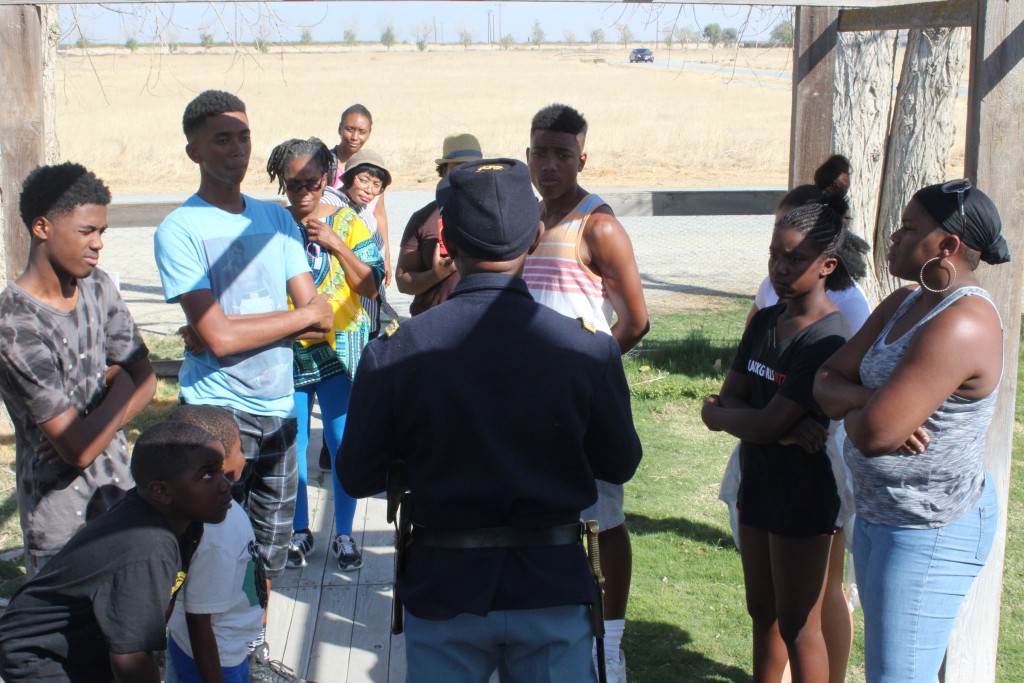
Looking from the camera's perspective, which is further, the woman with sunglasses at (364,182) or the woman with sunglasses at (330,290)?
the woman with sunglasses at (364,182)

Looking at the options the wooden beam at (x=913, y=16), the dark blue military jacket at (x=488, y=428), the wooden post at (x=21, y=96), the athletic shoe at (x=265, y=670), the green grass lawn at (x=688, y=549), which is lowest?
the green grass lawn at (x=688, y=549)

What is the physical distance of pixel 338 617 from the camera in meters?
4.19

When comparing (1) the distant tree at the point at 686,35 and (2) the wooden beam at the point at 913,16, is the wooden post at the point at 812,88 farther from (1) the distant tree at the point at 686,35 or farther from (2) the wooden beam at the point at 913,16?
(1) the distant tree at the point at 686,35

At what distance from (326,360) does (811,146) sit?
2630 millimetres

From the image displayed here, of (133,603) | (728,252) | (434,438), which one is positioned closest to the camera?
(434,438)

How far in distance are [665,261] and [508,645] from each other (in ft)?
37.4

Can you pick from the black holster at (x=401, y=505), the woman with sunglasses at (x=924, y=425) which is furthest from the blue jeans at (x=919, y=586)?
the black holster at (x=401, y=505)

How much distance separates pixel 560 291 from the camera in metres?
3.66

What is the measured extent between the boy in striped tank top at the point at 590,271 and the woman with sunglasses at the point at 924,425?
1.00 metres

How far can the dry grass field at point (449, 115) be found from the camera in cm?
2302

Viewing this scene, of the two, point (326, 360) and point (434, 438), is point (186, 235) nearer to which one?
point (326, 360)

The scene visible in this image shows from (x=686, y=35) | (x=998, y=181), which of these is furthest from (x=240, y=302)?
(x=686, y=35)

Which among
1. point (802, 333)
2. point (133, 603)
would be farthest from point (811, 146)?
point (133, 603)

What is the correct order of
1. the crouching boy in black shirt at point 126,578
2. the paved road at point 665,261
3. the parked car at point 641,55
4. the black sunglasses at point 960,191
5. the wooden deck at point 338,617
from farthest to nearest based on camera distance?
the parked car at point 641,55
the paved road at point 665,261
the wooden deck at point 338,617
the black sunglasses at point 960,191
the crouching boy in black shirt at point 126,578
